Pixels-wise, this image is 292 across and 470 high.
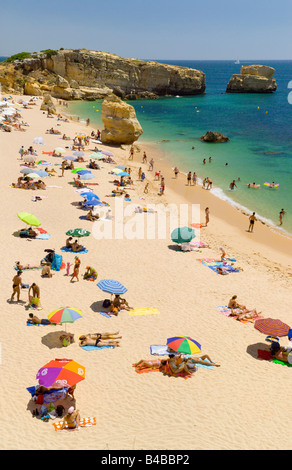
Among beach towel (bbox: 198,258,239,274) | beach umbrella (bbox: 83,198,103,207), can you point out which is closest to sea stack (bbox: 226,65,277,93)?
beach umbrella (bbox: 83,198,103,207)

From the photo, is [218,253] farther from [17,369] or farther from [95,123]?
[95,123]

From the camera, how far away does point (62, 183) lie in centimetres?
2644

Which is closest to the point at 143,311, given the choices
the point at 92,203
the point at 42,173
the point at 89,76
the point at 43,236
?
the point at 43,236

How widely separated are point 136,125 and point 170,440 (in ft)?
112

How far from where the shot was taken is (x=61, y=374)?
882cm

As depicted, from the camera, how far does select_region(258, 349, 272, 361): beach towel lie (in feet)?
37.4

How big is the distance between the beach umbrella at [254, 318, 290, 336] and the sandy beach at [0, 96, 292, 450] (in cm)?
65

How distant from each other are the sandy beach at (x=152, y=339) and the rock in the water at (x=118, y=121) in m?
17.9

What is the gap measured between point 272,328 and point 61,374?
20.9 feet

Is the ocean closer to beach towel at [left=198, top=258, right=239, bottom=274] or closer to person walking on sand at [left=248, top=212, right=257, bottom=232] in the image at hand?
person walking on sand at [left=248, top=212, right=257, bottom=232]

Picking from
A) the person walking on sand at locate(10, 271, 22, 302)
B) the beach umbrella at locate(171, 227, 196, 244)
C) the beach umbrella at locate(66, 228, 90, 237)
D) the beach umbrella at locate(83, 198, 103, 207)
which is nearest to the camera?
the person walking on sand at locate(10, 271, 22, 302)

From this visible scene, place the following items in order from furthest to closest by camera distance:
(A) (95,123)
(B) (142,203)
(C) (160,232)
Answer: (A) (95,123) < (B) (142,203) < (C) (160,232)

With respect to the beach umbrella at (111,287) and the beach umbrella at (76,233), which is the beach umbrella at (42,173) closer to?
the beach umbrella at (76,233)

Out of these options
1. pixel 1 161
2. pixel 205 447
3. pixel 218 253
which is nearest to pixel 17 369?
pixel 205 447
